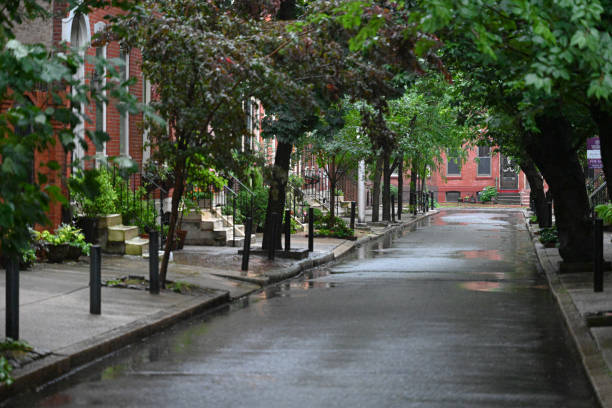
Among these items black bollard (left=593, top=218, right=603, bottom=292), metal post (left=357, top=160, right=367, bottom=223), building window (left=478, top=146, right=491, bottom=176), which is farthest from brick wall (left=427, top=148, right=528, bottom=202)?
black bollard (left=593, top=218, right=603, bottom=292)

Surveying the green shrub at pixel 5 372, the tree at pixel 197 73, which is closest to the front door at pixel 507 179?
the tree at pixel 197 73

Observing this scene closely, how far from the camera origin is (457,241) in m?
28.6

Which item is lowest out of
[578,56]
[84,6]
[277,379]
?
[277,379]

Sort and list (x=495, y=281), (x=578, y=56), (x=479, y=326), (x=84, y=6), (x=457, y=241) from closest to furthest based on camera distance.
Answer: (x=578, y=56), (x=84, y=6), (x=479, y=326), (x=495, y=281), (x=457, y=241)

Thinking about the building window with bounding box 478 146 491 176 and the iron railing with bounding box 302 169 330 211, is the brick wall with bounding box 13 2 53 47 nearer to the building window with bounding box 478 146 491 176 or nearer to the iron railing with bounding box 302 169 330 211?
the iron railing with bounding box 302 169 330 211

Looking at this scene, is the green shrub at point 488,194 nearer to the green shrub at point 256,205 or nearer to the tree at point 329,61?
the green shrub at point 256,205

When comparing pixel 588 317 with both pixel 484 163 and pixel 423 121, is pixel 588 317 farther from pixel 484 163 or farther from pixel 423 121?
pixel 484 163

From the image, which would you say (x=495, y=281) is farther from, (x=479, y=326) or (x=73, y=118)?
(x=73, y=118)

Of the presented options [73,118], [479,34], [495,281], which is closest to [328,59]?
[495,281]

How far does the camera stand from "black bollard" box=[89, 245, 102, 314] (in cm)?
1048

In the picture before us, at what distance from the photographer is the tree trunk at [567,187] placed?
55.3 ft

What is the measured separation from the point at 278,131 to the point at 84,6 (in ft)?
31.2

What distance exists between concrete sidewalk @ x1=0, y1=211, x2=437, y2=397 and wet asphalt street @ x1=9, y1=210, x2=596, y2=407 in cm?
20

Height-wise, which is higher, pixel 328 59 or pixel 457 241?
pixel 328 59
